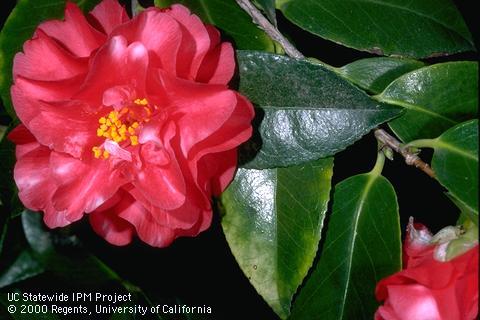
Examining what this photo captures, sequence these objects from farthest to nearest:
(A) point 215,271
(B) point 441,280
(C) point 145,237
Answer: (A) point 215,271, (C) point 145,237, (B) point 441,280

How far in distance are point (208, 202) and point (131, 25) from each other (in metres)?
0.21

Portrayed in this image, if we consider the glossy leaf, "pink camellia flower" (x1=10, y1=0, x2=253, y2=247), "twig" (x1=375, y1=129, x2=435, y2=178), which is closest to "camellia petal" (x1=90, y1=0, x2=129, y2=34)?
"pink camellia flower" (x1=10, y1=0, x2=253, y2=247)

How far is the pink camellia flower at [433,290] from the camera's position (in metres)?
0.71

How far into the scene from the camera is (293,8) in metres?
0.95

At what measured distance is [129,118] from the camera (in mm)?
824

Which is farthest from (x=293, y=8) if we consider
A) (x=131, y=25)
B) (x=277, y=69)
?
(x=131, y=25)

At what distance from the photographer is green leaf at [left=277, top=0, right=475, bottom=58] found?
3.02 ft

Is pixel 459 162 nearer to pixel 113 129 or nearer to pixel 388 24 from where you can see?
pixel 388 24

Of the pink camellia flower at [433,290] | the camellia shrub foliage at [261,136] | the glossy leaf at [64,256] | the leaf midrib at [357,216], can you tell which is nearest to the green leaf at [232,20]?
the camellia shrub foliage at [261,136]

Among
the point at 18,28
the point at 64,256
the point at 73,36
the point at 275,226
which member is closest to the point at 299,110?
the point at 275,226

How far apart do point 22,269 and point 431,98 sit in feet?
2.51

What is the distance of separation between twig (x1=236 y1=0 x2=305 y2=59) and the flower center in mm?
194

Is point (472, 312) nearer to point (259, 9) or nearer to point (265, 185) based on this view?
point (265, 185)

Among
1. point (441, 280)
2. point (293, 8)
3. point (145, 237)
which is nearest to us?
point (441, 280)
